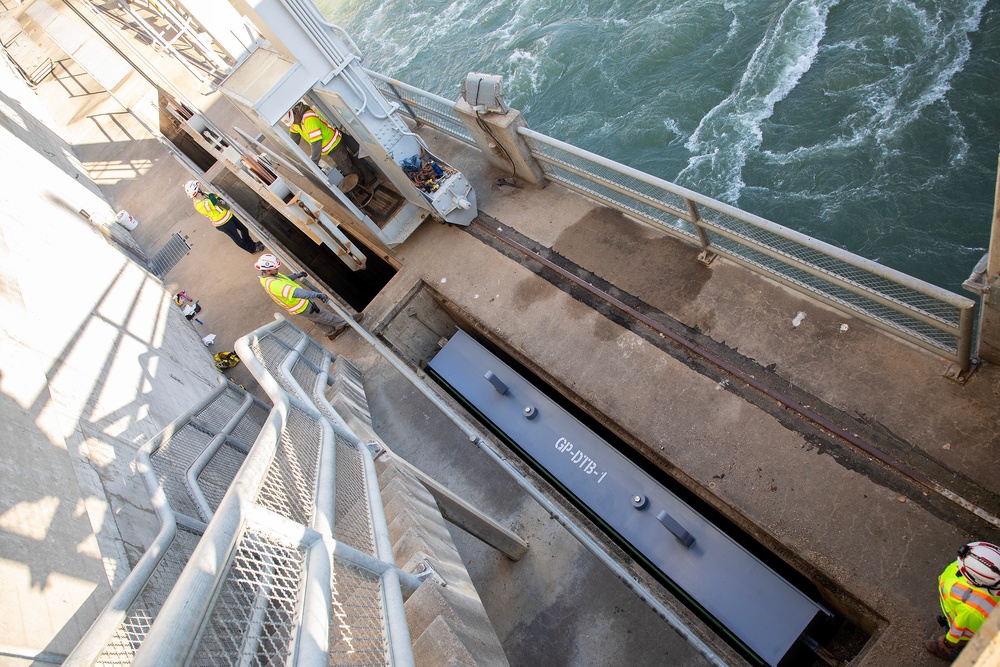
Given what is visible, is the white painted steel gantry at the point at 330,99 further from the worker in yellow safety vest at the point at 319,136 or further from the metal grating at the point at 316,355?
the metal grating at the point at 316,355

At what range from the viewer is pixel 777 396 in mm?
7023

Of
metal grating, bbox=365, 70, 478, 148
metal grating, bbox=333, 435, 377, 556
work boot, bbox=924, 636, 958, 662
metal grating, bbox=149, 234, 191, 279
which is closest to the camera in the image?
metal grating, bbox=333, 435, 377, 556

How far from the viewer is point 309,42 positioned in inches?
346

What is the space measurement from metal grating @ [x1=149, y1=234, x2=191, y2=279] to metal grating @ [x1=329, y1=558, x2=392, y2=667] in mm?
12315

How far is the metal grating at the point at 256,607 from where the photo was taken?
2.59m

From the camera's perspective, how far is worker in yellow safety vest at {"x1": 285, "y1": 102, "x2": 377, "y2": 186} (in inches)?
391

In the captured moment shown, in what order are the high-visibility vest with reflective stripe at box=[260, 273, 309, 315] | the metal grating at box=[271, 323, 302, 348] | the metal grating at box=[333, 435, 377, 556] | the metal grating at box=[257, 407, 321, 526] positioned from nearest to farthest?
the metal grating at box=[257, 407, 321, 526]
the metal grating at box=[333, 435, 377, 556]
the metal grating at box=[271, 323, 302, 348]
the high-visibility vest with reflective stripe at box=[260, 273, 309, 315]

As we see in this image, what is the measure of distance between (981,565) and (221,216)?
12.0 m

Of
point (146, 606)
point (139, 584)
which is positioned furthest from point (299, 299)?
point (139, 584)

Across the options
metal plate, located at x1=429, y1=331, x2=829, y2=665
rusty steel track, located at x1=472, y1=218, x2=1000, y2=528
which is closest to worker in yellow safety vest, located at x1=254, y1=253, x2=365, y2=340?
metal plate, located at x1=429, y1=331, x2=829, y2=665

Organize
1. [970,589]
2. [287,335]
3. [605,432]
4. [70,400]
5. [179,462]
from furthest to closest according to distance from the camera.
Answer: [605,432]
[287,335]
[70,400]
[179,462]
[970,589]

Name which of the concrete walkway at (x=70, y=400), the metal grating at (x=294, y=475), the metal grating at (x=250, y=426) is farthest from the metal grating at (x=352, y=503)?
the concrete walkway at (x=70, y=400)

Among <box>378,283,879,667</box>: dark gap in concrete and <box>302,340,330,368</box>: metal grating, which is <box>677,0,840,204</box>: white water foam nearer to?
<box>378,283,879,667</box>: dark gap in concrete

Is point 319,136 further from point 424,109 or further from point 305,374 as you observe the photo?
point 305,374
